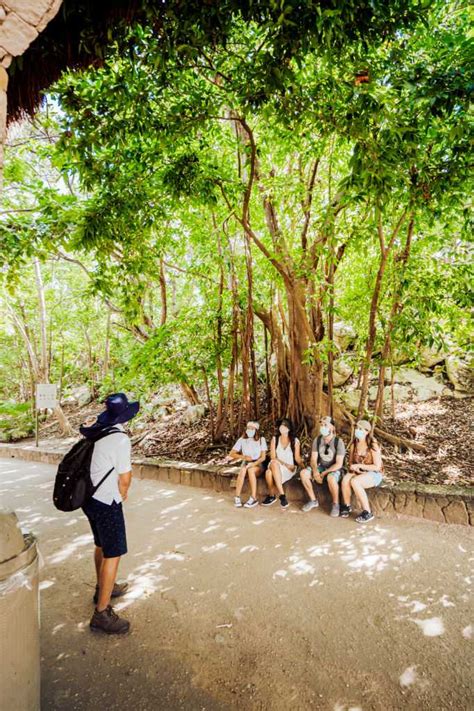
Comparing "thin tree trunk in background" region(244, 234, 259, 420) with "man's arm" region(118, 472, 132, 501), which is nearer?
"man's arm" region(118, 472, 132, 501)

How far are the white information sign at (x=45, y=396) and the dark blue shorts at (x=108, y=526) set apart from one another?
6.65 metres

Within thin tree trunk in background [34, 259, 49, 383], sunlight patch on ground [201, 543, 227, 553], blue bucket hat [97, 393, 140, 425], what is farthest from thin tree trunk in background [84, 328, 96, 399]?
blue bucket hat [97, 393, 140, 425]

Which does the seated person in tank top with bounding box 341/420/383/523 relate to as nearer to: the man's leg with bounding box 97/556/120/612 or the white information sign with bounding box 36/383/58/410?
the man's leg with bounding box 97/556/120/612

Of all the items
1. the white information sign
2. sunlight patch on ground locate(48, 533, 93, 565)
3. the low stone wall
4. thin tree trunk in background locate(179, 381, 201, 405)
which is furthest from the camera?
the white information sign

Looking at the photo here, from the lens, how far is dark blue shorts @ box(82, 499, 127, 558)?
229 cm

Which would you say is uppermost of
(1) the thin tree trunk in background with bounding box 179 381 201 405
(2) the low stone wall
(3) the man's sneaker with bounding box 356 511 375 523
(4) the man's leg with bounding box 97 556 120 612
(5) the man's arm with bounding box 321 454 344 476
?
(1) the thin tree trunk in background with bounding box 179 381 201 405

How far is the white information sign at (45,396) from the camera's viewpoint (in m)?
8.03

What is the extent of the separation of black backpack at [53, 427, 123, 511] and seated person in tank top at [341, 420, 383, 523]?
277 cm

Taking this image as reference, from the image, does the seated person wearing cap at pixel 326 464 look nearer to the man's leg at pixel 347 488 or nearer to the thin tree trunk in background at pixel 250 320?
the man's leg at pixel 347 488

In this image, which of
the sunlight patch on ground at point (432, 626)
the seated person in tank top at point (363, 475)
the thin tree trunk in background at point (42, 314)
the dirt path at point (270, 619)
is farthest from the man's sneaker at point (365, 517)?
the thin tree trunk in background at point (42, 314)

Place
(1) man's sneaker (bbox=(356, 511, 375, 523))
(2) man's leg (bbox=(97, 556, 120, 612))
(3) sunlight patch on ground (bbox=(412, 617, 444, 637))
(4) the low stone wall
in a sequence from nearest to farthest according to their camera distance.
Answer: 1. (3) sunlight patch on ground (bbox=(412, 617, 444, 637))
2. (2) man's leg (bbox=(97, 556, 120, 612))
3. (4) the low stone wall
4. (1) man's sneaker (bbox=(356, 511, 375, 523))

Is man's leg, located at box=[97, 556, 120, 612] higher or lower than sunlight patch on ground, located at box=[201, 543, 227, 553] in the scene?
higher

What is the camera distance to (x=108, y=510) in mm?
2322

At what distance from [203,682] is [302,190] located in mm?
4721
